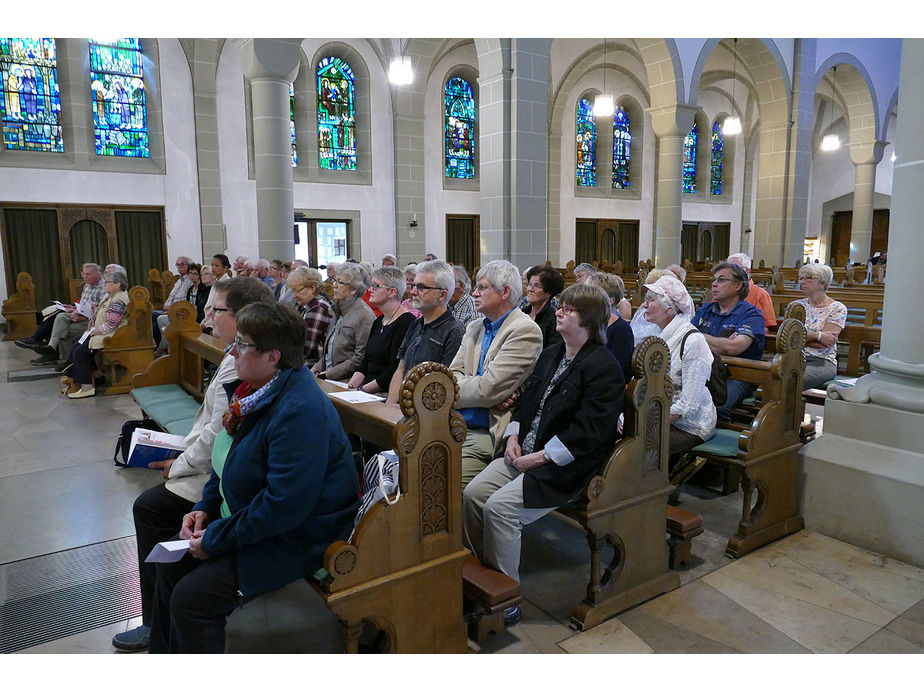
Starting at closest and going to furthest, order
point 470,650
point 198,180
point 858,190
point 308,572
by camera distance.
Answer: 1. point 308,572
2. point 470,650
3. point 198,180
4. point 858,190

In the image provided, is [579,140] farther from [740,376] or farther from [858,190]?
[740,376]

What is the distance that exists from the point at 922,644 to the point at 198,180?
13.1 m

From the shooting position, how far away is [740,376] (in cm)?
351

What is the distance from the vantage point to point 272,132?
8547mm

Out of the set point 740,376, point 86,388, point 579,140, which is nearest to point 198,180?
point 86,388

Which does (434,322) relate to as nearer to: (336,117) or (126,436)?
(126,436)

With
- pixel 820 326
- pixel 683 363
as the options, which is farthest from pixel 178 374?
pixel 820 326

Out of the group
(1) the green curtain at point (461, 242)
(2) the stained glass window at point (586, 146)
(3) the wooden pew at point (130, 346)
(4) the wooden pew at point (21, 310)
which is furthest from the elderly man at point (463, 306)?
(2) the stained glass window at point (586, 146)

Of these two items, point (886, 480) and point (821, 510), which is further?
point (821, 510)

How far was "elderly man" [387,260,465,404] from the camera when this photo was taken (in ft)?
11.4

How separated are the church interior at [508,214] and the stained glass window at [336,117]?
4 cm

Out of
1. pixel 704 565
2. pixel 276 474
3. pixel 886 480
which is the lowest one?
pixel 704 565

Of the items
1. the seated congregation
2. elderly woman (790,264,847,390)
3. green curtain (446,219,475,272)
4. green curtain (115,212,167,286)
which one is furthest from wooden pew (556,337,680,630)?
green curtain (446,219,475,272)

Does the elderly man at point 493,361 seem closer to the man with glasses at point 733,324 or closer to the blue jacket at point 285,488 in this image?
the blue jacket at point 285,488
